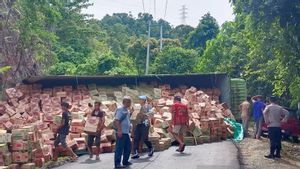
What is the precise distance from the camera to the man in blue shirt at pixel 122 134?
1110cm

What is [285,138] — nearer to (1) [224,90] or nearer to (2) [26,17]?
(1) [224,90]

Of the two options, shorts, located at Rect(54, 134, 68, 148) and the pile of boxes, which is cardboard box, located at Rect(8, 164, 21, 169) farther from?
shorts, located at Rect(54, 134, 68, 148)

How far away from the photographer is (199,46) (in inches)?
2013

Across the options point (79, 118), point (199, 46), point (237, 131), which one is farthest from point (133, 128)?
point (199, 46)

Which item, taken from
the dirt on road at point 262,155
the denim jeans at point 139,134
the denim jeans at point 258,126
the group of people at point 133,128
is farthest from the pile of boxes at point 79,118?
the dirt on road at point 262,155

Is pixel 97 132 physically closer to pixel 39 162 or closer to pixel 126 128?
pixel 126 128

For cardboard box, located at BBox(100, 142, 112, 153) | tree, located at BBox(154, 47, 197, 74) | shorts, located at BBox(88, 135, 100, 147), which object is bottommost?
cardboard box, located at BBox(100, 142, 112, 153)

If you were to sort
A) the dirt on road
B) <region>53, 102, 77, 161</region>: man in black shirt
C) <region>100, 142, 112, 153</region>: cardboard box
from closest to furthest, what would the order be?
the dirt on road < <region>53, 102, 77, 161</region>: man in black shirt < <region>100, 142, 112, 153</region>: cardboard box

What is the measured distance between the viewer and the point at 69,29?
121ft

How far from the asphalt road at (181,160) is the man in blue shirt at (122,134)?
0.37 meters

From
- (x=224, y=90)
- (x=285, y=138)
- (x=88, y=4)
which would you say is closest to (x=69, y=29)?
(x=88, y=4)

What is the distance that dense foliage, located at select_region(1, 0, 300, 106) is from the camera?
14023mm

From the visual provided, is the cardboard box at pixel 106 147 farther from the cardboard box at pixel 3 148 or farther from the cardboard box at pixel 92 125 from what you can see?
the cardboard box at pixel 3 148

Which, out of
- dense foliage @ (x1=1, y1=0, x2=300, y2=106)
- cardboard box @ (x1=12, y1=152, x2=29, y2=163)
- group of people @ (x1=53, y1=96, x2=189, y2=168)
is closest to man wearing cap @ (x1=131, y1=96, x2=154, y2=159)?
group of people @ (x1=53, y1=96, x2=189, y2=168)
